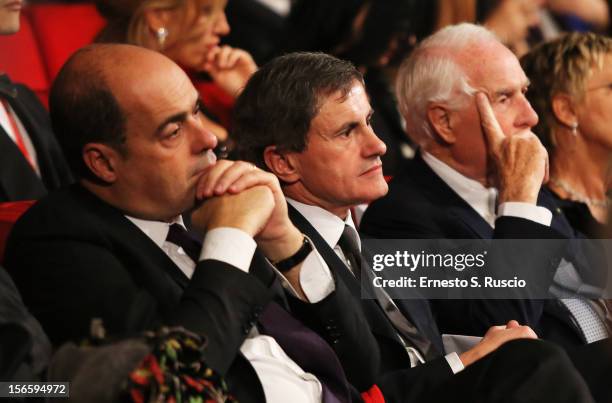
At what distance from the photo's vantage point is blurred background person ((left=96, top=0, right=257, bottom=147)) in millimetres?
3561

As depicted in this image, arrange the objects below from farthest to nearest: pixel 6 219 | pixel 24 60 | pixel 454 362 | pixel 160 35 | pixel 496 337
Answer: pixel 24 60 < pixel 160 35 < pixel 496 337 < pixel 454 362 < pixel 6 219

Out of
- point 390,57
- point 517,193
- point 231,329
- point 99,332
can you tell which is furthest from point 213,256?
point 390,57

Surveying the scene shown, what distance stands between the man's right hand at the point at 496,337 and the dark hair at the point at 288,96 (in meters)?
0.62

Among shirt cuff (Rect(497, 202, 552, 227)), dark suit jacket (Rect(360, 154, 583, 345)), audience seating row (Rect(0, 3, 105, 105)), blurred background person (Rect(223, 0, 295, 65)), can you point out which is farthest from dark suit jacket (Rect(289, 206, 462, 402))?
blurred background person (Rect(223, 0, 295, 65))

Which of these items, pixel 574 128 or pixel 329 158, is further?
pixel 574 128

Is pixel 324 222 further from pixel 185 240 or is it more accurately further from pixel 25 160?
pixel 25 160

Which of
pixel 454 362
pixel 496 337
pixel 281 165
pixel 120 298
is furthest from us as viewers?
pixel 281 165

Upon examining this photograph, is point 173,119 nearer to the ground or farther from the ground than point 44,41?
farther from the ground

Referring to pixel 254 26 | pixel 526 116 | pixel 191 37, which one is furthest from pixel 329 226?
pixel 254 26

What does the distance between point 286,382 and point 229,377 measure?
0.11 meters

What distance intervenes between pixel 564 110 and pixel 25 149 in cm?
163

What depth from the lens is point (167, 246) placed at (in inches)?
87.7

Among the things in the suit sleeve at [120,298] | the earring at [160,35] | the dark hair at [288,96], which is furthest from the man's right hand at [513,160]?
the suit sleeve at [120,298]

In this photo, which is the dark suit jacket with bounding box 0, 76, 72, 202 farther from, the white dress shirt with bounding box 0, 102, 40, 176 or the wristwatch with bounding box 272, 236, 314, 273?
the wristwatch with bounding box 272, 236, 314, 273
